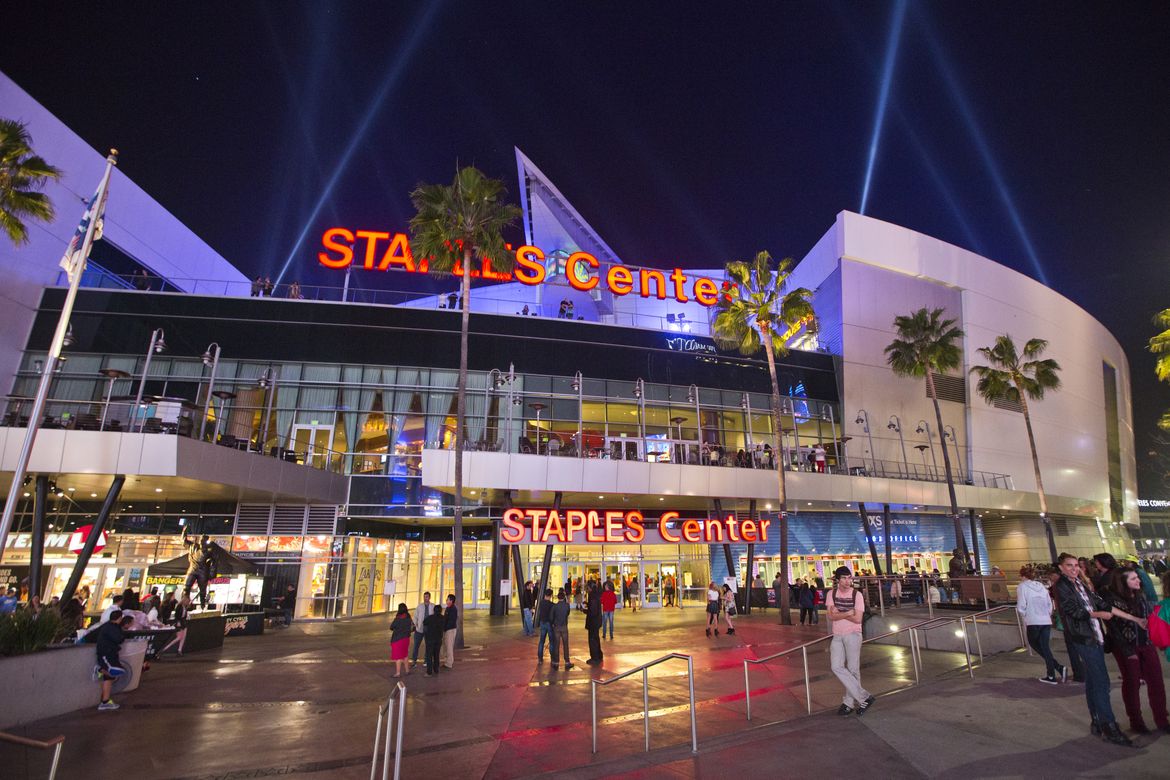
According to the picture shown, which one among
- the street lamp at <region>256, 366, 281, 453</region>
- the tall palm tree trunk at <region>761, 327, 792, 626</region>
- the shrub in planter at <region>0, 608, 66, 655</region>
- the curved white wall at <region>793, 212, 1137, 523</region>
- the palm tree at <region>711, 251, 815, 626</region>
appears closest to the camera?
the shrub in planter at <region>0, 608, 66, 655</region>

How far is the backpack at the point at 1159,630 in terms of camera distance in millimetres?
5988

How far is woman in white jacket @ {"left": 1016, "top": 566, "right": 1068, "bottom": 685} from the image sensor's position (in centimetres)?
946

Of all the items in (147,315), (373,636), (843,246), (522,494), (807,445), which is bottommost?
(373,636)

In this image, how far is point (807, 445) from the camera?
3684 cm

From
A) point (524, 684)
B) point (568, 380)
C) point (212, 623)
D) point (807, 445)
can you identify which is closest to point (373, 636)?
point (212, 623)

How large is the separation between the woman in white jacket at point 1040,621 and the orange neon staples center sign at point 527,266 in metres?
22.1

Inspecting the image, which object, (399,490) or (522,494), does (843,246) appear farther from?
(399,490)

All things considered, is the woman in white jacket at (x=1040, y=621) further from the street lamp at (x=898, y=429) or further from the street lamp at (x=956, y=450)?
the street lamp at (x=956, y=450)

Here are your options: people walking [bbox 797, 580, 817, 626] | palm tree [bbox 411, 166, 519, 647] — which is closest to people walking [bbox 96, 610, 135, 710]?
palm tree [bbox 411, 166, 519, 647]

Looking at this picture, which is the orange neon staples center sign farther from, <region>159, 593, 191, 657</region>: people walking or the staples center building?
<region>159, 593, 191, 657</region>: people walking

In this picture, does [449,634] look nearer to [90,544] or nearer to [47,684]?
[47,684]

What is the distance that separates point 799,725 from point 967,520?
41438 millimetres

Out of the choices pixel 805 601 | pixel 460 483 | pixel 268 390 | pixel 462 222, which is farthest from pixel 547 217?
pixel 805 601

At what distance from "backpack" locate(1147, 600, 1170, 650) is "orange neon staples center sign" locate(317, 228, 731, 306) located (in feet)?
81.8
